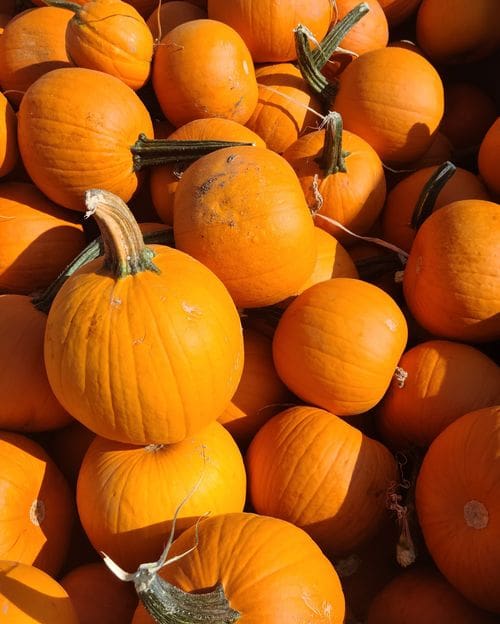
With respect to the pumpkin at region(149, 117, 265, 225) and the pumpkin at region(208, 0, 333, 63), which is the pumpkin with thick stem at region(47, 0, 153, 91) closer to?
the pumpkin at region(149, 117, 265, 225)

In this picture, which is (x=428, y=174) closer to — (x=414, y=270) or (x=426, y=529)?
(x=414, y=270)

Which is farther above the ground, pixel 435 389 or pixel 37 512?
pixel 435 389

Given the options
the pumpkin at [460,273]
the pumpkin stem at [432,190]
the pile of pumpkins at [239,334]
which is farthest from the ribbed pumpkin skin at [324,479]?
the pumpkin stem at [432,190]

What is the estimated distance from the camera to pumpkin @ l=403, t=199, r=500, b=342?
2209mm

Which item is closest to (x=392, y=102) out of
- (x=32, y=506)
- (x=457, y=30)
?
(x=457, y=30)

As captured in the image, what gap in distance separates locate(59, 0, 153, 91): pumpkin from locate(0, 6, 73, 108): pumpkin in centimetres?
22

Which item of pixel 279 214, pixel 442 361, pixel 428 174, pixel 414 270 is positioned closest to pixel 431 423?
pixel 442 361

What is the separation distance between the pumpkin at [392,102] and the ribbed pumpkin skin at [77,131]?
1.08m

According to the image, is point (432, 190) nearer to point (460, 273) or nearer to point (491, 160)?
point (491, 160)

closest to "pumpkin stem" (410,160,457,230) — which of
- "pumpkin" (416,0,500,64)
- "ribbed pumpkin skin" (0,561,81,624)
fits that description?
"pumpkin" (416,0,500,64)

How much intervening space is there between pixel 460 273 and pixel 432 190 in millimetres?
522

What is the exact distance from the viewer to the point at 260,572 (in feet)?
5.27

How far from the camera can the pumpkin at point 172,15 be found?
10.2 feet

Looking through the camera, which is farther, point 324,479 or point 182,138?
point 182,138
